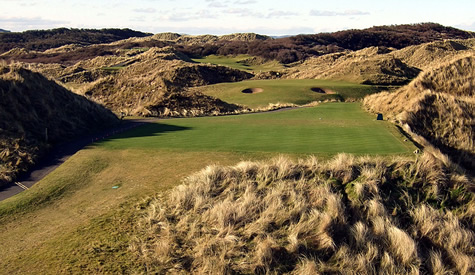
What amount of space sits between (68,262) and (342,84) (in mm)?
41664

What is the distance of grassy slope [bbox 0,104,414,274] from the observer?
8703mm

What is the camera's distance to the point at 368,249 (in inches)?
361

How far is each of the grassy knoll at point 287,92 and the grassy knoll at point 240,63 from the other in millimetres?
27749

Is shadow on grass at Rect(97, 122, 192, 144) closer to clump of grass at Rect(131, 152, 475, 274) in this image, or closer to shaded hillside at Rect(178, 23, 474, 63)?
clump of grass at Rect(131, 152, 475, 274)

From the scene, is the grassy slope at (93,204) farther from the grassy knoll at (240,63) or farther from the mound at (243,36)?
the mound at (243,36)

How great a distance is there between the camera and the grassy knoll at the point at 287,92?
129 ft

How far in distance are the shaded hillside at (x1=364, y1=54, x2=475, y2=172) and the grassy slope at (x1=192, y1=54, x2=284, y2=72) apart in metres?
46.6

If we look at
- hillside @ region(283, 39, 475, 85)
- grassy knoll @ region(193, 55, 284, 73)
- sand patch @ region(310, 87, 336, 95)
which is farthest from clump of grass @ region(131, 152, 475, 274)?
grassy knoll @ region(193, 55, 284, 73)

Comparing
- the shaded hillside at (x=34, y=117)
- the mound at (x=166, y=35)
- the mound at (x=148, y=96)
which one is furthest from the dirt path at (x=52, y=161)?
the mound at (x=166, y=35)

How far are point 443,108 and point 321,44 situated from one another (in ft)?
260

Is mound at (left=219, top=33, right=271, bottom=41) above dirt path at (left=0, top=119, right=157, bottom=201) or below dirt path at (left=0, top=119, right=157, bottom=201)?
above

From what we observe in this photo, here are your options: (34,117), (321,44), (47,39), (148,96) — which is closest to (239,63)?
(321,44)

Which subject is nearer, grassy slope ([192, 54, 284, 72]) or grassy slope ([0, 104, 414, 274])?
grassy slope ([0, 104, 414, 274])

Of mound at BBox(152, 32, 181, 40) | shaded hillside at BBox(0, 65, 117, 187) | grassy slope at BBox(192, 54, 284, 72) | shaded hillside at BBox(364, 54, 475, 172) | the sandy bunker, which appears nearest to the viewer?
shaded hillside at BBox(0, 65, 117, 187)
